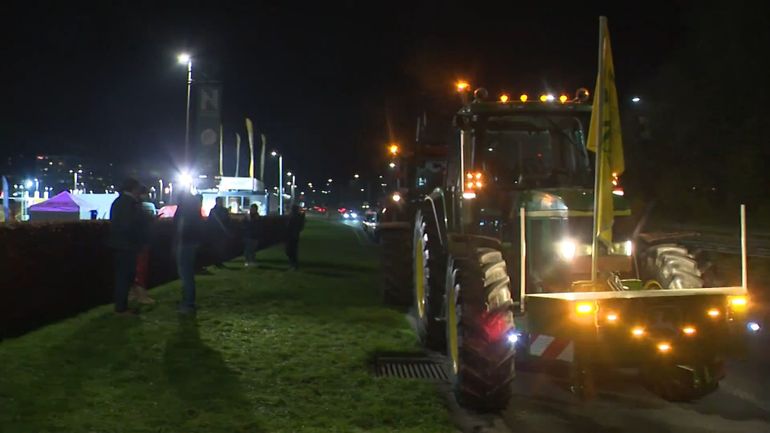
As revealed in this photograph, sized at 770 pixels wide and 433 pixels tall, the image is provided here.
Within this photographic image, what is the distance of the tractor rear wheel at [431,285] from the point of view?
30.2 ft

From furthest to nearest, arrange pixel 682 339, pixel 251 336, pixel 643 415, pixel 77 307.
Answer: pixel 77 307 → pixel 251 336 → pixel 643 415 → pixel 682 339

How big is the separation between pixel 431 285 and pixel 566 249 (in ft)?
7.24

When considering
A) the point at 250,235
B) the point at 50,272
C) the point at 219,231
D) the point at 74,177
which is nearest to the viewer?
the point at 50,272

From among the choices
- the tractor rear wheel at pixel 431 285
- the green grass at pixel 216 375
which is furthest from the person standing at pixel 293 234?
the tractor rear wheel at pixel 431 285

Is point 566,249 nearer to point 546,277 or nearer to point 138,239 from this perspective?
point 546,277

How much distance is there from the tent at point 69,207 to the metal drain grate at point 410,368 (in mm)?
22955

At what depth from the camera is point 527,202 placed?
A: 25.3 feet

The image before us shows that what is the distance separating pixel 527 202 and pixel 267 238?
27719 mm

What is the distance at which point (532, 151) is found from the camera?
28.0ft

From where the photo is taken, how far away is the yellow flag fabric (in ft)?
22.4

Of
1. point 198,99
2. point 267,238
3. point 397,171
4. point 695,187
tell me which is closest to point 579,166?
point 397,171

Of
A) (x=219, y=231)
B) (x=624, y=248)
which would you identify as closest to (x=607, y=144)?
(x=624, y=248)

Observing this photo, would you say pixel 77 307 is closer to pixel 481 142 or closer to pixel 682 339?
pixel 481 142

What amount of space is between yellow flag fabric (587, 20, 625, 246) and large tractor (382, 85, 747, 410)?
0.53 m
